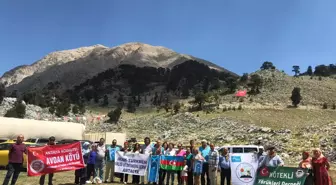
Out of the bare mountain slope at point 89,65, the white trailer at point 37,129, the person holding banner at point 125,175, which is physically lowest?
the person holding banner at point 125,175

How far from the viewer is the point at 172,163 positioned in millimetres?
14953

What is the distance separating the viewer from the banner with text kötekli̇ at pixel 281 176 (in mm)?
11727

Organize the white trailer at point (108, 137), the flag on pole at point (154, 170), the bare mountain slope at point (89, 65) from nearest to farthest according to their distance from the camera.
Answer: the flag on pole at point (154, 170)
the white trailer at point (108, 137)
the bare mountain slope at point (89, 65)

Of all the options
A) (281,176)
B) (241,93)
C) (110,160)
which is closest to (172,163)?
(110,160)

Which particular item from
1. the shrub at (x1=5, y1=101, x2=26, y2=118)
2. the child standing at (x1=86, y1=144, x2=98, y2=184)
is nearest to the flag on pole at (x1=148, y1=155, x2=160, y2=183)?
the child standing at (x1=86, y1=144, x2=98, y2=184)

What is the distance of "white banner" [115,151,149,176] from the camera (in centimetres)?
1531

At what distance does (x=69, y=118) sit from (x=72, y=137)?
132ft

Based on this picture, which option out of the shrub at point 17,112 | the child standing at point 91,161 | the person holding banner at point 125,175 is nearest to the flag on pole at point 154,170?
the person holding banner at point 125,175

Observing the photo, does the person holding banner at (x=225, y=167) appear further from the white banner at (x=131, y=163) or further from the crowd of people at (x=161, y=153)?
the white banner at (x=131, y=163)

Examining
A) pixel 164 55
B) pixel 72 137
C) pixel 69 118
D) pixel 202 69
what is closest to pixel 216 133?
pixel 72 137

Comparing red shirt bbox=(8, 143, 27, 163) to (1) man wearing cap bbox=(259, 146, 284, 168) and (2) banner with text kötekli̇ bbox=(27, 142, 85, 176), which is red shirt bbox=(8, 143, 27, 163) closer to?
(2) banner with text kötekli̇ bbox=(27, 142, 85, 176)

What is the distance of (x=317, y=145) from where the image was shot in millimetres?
33562

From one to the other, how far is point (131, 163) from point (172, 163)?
169 centimetres

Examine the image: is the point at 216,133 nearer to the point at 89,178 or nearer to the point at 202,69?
the point at 89,178
